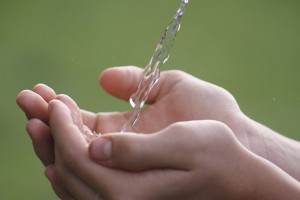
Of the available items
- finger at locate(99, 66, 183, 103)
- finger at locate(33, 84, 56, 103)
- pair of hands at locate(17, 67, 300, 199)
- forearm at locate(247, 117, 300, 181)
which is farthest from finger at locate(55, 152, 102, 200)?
forearm at locate(247, 117, 300, 181)

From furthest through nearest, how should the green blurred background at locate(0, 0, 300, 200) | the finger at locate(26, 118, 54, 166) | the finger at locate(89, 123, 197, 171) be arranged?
1. the green blurred background at locate(0, 0, 300, 200)
2. the finger at locate(26, 118, 54, 166)
3. the finger at locate(89, 123, 197, 171)

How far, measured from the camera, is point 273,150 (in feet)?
3.00

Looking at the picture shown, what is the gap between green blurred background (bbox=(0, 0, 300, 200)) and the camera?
1.45m

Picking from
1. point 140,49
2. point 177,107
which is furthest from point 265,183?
point 140,49

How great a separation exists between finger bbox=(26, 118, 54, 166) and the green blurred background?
650mm

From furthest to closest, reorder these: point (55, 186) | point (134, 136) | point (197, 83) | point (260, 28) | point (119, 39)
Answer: point (260, 28) → point (119, 39) → point (197, 83) → point (55, 186) → point (134, 136)

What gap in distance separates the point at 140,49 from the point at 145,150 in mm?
1020

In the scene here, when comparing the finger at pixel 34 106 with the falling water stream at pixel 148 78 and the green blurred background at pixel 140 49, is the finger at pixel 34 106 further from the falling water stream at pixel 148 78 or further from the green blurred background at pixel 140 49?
the green blurred background at pixel 140 49

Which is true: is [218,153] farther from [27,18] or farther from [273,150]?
[27,18]

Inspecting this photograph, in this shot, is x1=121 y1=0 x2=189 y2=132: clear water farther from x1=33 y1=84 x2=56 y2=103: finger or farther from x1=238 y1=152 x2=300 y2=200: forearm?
x1=238 y1=152 x2=300 y2=200: forearm

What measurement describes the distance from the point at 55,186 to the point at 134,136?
0.51ft

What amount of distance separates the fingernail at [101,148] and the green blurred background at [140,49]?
0.77 meters

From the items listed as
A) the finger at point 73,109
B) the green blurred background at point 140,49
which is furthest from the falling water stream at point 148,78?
the green blurred background at point 140,49

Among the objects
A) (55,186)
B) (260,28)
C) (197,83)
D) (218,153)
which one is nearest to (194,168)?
(218,153)
